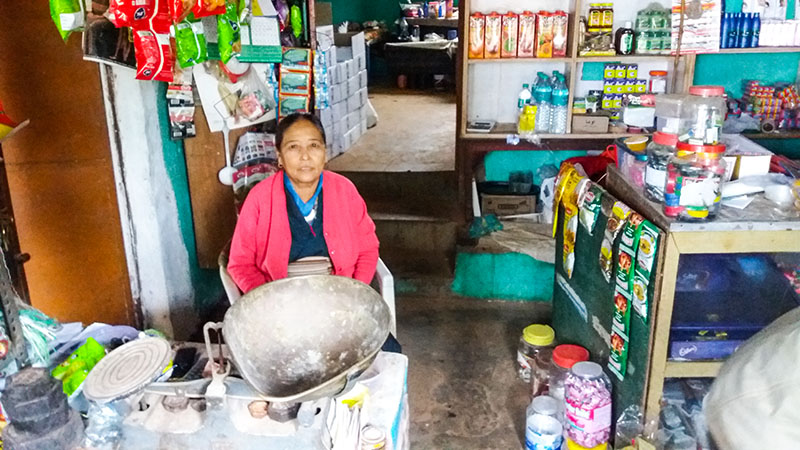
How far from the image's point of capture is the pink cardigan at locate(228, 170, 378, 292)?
2297mm

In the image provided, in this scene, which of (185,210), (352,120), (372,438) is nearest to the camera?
(372,438)

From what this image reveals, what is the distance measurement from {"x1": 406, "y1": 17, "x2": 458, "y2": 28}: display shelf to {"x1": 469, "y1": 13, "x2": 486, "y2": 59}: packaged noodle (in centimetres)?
581

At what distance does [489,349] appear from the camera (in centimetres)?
333

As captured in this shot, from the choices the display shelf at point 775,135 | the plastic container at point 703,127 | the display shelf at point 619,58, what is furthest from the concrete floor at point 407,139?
the plastic container at point 703,127

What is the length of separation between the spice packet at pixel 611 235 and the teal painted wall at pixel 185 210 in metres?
1.82

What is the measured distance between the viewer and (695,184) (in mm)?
1907

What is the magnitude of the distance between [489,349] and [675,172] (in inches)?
64.7

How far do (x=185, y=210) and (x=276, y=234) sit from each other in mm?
952

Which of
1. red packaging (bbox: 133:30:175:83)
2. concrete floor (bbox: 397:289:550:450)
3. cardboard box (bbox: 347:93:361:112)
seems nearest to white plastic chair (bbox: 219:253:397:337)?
concrete floor (bbox: 397:289:550:450)

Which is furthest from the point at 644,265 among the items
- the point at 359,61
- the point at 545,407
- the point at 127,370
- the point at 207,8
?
the point at 359,61

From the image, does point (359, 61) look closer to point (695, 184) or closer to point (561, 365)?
point (561, 365)

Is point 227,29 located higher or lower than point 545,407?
higher

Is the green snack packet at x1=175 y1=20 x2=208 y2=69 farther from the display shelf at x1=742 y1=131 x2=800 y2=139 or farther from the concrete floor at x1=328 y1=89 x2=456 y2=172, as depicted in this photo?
the display shelf at x1=742 y1=131 x2=800 y2=139

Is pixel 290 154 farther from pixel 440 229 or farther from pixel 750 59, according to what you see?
pixel 750 59
